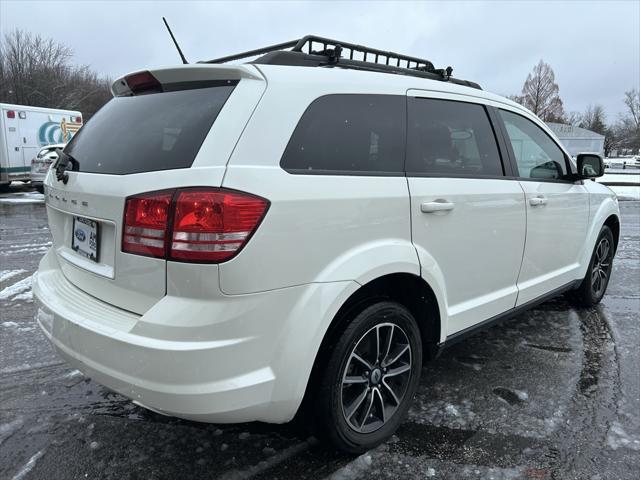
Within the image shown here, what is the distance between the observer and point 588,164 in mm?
3912

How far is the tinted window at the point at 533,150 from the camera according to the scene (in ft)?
10.9

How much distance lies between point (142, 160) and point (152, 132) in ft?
0.59

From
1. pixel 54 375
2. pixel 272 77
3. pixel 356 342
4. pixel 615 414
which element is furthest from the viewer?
pixel 54 375

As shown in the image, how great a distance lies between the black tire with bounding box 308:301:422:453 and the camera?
2.14 m

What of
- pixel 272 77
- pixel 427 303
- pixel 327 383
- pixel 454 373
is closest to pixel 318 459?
pixel 327 383

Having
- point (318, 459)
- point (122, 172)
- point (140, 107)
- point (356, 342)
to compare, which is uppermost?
point (140, 107)

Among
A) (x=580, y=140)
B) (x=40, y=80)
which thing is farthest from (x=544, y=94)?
(x=40, y=80)

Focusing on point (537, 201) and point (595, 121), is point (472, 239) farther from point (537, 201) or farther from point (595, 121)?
point (595, 121)

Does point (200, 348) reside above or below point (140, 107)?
below

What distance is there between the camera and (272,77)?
2.00 metres

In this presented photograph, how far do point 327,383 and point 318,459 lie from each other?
0.51 metres

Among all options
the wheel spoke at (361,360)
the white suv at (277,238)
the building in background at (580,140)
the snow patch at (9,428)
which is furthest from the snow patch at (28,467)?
the building in background at (580,140)

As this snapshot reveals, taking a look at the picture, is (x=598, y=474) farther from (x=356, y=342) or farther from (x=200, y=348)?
(x=200, y=348)

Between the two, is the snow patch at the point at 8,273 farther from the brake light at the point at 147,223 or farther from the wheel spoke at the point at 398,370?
the wheel spoke at the point at 398,370
